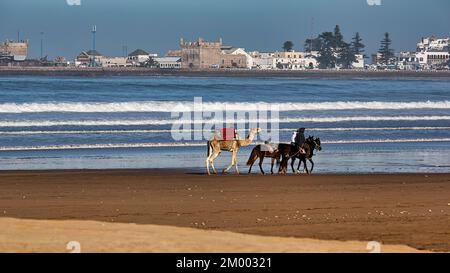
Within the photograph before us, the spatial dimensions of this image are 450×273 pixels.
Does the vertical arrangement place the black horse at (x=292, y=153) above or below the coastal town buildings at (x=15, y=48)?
below

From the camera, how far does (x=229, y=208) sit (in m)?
14.8

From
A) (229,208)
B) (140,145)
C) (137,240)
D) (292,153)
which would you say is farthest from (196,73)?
(137,240)

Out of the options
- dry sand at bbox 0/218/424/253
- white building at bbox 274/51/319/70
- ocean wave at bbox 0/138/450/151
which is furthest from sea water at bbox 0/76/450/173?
white building at bbox 274/51/319/70

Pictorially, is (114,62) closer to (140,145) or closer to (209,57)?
(209,57)

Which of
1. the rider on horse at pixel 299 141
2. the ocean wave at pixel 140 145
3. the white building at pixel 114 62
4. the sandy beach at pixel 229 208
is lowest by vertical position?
the ocean wave at pixel 140 145

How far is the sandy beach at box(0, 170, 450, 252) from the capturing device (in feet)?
36.8

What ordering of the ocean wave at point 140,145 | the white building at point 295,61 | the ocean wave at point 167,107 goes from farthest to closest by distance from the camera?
the white building at point 295,61 < the ocean wave at point 167,107 < the ocean wave at point 140,145

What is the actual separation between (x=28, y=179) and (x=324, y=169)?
5765 millimetres

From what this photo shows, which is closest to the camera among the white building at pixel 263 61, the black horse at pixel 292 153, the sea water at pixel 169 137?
the black horse at pixel 292 153

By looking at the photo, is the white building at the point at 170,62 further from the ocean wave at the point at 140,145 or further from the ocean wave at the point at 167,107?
the ocean wave at the point at 140,145

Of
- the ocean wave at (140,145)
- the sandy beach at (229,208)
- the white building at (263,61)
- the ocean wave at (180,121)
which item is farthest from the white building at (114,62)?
the sandy beach at (229,208)

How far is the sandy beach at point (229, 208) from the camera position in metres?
11.2

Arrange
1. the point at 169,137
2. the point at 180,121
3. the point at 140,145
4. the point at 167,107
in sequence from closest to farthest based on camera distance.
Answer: the point at 140,145, the point at 169,137, the point at 180,121, the point at 167,107
